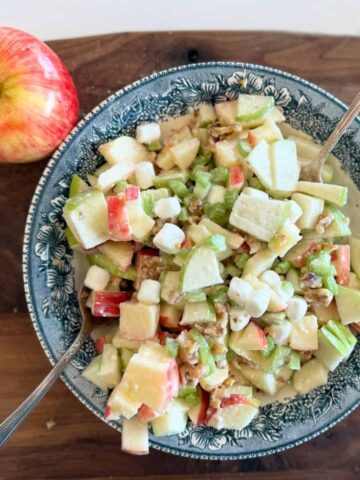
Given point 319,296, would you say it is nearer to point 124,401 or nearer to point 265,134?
point 265,134

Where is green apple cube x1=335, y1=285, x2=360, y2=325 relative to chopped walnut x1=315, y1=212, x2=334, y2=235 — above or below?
below

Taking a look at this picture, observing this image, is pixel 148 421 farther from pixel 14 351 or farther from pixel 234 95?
pixel 234 95

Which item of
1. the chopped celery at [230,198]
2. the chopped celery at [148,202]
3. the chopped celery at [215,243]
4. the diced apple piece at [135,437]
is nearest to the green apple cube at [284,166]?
the chopped celery at [230,198]

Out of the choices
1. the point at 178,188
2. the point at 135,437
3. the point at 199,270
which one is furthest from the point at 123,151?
the point at 135,437

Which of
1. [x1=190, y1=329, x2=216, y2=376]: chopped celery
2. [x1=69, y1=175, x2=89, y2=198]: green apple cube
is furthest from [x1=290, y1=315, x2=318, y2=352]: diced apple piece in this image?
[x1=69, y1=175, x2=89, y2=198]: green apple cube

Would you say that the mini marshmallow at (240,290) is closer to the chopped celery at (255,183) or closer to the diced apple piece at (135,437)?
the chopped celery at (255,183)

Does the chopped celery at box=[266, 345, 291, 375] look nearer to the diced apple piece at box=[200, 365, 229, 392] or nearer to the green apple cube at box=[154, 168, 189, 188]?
the diced apple piece at box=[200, 365, 229, 392]
